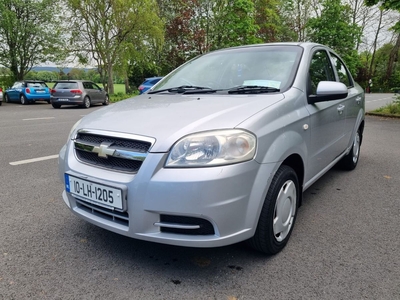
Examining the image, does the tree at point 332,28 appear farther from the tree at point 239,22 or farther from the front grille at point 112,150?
the front grille at point 112,150

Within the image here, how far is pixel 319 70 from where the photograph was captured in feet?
10.7

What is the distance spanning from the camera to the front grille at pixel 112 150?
78.8 inches

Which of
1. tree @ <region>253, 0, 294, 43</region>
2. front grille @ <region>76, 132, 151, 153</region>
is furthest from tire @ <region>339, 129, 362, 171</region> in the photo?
tree @ <region>253, 0, 294, 43</region>

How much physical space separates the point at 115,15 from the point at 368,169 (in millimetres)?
21531

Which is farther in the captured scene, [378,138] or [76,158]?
[378,138]

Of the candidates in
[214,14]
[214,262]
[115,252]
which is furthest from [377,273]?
[214,14]

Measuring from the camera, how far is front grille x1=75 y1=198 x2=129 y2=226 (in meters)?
2.06

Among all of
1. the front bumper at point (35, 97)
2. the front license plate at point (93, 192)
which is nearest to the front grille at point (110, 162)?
the front license plate at point (93, 192)

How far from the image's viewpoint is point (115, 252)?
2.42m

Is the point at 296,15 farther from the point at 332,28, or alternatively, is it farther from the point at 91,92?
the point at 91,92

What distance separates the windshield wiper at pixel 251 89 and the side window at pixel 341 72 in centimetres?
163

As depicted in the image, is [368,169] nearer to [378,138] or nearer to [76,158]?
[378,138]

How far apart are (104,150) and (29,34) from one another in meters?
25.9

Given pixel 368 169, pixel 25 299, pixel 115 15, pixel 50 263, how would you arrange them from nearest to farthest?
pixel 25 299, pixel 50 263, pixel 368 169, pixel 115 15
